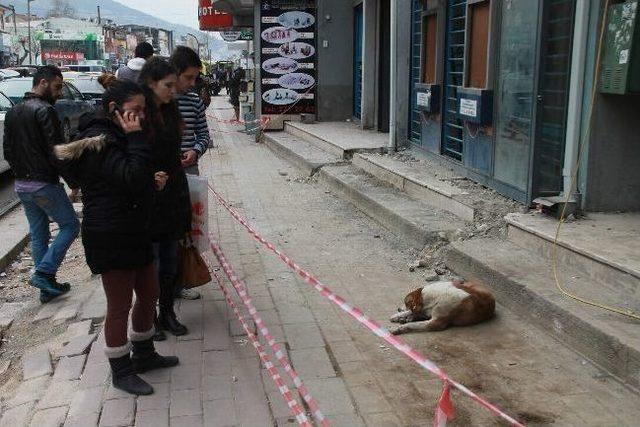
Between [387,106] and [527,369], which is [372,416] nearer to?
[527,369]

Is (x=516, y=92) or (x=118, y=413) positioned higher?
(x=516, y=92)

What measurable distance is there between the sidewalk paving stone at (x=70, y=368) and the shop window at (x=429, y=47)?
21.6ft

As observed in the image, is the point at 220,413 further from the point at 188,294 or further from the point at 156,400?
the point at 188,294

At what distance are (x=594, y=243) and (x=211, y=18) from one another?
22113mm

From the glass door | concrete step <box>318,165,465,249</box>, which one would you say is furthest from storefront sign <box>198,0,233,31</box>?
the glass door

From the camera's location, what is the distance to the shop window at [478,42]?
24.5 feet

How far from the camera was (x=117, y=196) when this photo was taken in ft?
11.2

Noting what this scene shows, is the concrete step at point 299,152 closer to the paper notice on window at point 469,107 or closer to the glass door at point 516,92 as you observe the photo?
the paper notice on window at point 469,107

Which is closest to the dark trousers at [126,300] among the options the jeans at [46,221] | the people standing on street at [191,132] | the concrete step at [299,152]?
the people standing on street at [191,132]

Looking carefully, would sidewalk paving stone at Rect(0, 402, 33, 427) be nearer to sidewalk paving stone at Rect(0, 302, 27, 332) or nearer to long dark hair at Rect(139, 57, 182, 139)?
sidewalk paving stone at Rect(0, 302, 27, 332)

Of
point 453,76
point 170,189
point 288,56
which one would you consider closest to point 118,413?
point 170,189

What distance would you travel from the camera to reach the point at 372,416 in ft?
11.2

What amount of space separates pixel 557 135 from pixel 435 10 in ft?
12.4

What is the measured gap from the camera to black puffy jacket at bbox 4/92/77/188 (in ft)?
17.3
